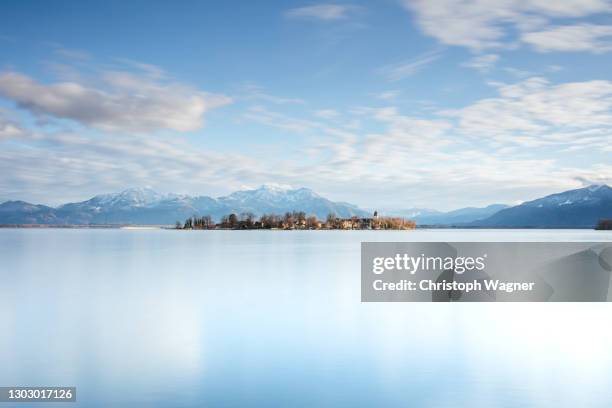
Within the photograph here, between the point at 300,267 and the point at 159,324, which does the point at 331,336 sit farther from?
the point at 300,267

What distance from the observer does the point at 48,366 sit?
16609 millimetres

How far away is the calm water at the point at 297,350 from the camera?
46.7ft

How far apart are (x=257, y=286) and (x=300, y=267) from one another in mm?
16999

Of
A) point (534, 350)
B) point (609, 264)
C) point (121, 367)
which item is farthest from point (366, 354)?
point (609, 264)

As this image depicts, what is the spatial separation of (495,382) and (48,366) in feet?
42.7

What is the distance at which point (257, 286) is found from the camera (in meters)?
38.7

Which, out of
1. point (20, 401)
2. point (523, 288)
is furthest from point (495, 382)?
point (523, 288)

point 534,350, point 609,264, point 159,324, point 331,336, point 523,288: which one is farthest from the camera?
point 609,264

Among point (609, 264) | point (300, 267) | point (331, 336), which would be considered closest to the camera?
point (331, 336)

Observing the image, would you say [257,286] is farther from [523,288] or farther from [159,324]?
[523,288]

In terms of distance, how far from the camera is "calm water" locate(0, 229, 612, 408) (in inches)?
560

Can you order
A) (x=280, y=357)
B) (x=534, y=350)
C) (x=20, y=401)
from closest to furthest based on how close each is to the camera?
(x=20, y=401) → (x=280, y=357) → (x=534, y=350)

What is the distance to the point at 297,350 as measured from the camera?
19.0 m

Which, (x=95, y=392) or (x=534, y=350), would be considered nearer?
(x=95, y=392)
